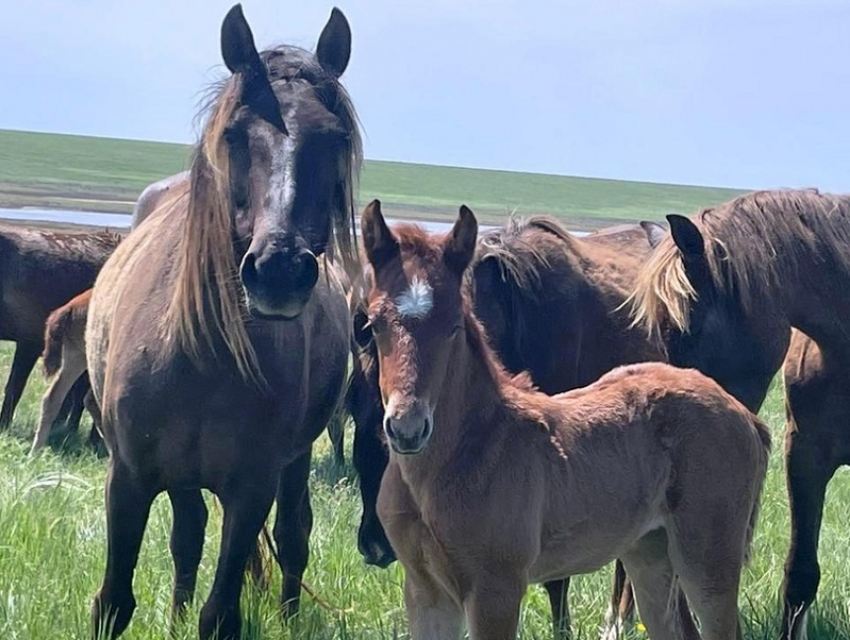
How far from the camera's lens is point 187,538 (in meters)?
4.90

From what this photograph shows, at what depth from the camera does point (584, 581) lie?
576 centimetres

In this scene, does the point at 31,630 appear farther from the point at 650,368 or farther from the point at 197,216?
the point at 650,368

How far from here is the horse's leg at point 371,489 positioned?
14.5 ft

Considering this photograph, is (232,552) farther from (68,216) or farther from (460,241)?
(68,216)

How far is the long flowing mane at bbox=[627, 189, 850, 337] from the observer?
488 cm

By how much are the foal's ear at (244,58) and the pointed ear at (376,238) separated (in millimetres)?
603

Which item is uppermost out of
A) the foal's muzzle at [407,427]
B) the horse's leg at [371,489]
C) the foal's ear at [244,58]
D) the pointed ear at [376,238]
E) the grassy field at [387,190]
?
the grassy field at [387,190]

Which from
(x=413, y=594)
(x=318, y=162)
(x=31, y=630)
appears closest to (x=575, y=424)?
(x=413, y=594)

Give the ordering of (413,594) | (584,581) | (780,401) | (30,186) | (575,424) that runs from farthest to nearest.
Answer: (30,186), (780,401), (584,581), (575,424), (413,594)

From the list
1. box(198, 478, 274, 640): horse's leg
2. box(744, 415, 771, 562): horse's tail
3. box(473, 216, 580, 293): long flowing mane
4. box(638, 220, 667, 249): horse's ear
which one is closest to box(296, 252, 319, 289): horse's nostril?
box(198, 478, 274, 640): horse's leg

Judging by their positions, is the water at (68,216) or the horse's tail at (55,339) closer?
the horse's tail at (55,339)

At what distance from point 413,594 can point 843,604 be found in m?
2.59

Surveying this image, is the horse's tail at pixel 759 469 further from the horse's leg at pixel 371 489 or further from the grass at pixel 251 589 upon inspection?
the horse's leg at pixel 371 489

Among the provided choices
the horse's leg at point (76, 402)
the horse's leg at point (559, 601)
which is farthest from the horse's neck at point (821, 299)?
the horse's leg at point (76, 402)
